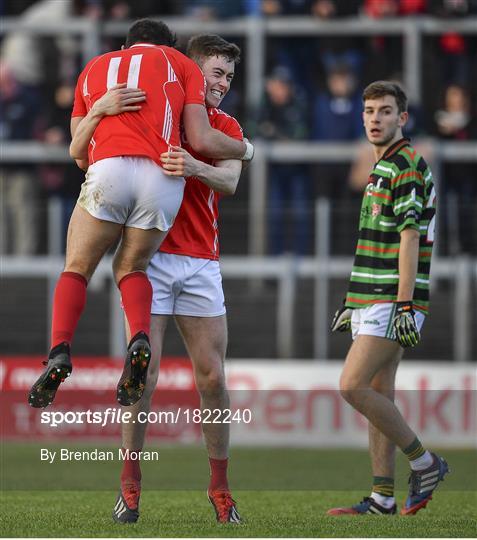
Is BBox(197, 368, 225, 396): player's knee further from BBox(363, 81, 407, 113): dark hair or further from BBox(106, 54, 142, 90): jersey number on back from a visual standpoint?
BBox(363, 81, 407, 113): dark hair

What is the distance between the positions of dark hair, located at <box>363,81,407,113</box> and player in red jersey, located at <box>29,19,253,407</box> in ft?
3.73

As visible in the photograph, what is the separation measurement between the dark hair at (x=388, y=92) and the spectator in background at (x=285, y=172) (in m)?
7.08

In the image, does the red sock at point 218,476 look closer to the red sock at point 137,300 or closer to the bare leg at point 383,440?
the red sock at point 137,300

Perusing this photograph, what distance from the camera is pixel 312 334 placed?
48.0 feet

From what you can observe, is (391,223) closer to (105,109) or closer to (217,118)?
(217,118)

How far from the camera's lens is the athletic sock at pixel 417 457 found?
745cm

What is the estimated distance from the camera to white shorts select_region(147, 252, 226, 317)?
6848mm

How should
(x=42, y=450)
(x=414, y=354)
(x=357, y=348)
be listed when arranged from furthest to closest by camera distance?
1. (x=414, y=354)
2. (x=42, y=450)
3. (x=357, y=348)

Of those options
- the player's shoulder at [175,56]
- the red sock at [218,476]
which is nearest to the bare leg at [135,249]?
the player's shoulder at [175,56]

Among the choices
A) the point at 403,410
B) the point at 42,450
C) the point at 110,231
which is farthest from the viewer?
the point at 403,410

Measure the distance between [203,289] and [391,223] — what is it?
1143mm

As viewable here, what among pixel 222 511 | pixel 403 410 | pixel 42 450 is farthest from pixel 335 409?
pixel 222 511

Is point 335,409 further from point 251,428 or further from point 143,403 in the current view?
point 143,403

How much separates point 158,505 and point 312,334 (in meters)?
6.82
